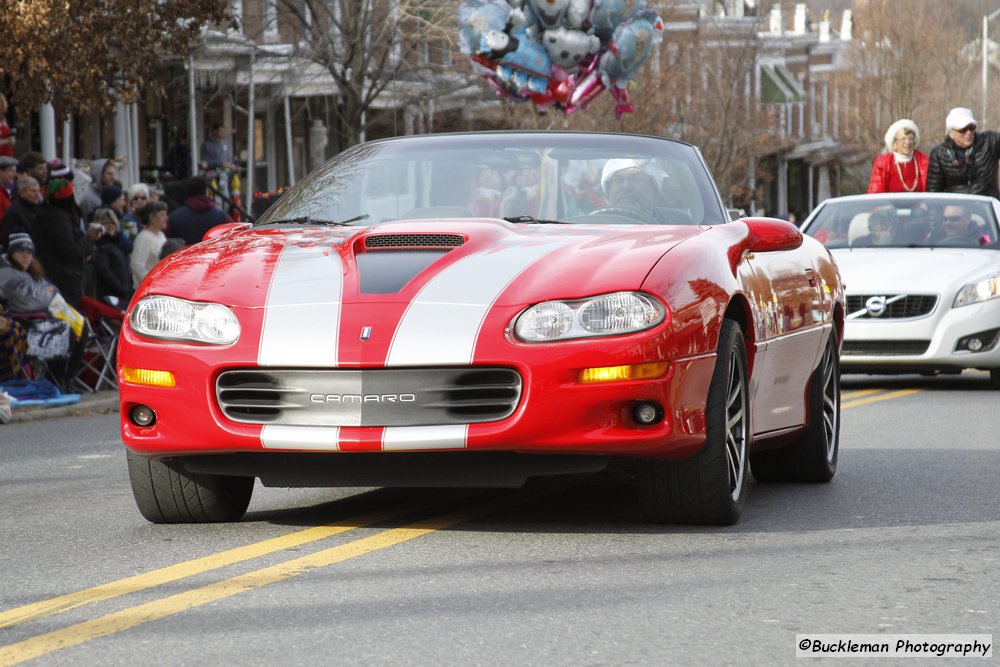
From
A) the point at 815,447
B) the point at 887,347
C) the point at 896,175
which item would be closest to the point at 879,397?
the point at 887,347

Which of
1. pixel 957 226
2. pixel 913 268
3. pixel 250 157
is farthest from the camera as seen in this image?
pixel 250 157

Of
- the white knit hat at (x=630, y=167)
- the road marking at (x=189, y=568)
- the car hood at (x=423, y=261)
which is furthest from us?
the white knit hat at (x=630, y=167)

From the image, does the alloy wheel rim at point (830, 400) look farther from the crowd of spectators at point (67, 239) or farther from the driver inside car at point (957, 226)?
the crowd of spectators at point (67, 239)

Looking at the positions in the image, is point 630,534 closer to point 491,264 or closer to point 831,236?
point 491,264

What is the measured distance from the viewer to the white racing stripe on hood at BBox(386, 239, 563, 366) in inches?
228

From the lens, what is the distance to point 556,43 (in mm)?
21328

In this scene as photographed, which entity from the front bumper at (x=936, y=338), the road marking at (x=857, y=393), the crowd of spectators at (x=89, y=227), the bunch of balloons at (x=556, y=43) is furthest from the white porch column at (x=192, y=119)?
the front bumper at (x=936, y=338)

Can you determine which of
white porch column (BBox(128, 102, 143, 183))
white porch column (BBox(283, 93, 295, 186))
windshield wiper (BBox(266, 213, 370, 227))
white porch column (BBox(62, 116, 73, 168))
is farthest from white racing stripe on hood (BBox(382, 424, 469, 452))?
white porch column (BBox(283, 93, 295, 186))

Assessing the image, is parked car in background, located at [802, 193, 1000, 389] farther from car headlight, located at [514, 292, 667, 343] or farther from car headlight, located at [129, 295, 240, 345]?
car headlight, located at [129, 295, 240, 345]

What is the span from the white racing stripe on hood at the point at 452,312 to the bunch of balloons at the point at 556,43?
1545cm

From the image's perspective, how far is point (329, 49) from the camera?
80.5 feet

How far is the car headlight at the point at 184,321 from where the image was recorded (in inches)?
237

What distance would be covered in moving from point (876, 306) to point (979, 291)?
2.53 ft

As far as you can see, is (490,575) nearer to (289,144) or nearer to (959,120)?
(959,120)
